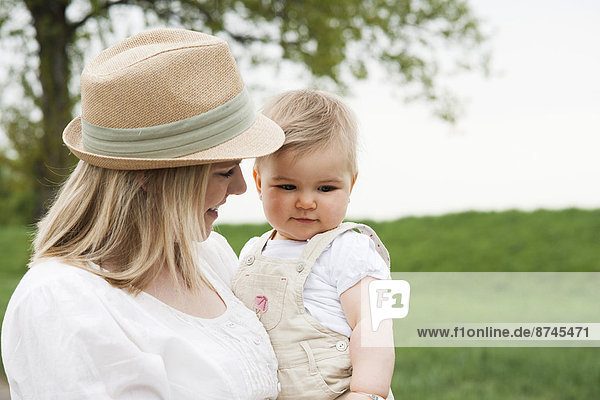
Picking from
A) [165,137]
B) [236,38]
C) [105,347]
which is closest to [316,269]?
[165,137]

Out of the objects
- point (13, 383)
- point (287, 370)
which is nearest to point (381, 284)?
point (287, 370)

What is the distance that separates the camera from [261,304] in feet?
7.63

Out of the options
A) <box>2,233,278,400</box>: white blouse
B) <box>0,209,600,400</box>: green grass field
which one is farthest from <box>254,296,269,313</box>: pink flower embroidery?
<box>0,209,600,400</box>: green grass field

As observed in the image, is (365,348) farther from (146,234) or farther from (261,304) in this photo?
(146,234)

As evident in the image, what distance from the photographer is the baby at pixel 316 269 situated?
222 centimetres

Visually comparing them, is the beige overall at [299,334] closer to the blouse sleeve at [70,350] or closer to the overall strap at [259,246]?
the overall strap at [259,246]

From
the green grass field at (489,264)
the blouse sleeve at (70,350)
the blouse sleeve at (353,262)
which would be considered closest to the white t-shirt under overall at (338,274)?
the blouse sleeve at (353,262)

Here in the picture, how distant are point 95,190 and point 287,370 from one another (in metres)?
0.81

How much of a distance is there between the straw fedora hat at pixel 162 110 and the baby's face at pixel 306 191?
31cm

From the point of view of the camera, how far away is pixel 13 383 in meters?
1.75

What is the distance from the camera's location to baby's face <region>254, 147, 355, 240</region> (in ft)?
7.56

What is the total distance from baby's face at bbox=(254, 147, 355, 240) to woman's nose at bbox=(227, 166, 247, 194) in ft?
0.80

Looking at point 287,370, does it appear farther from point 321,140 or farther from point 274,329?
point 321,140

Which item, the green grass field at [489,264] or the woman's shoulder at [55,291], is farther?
the green grass field at [489,264]
